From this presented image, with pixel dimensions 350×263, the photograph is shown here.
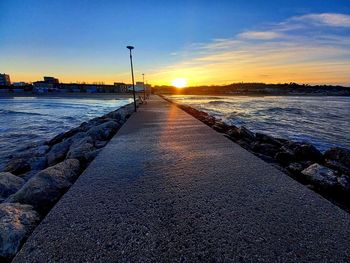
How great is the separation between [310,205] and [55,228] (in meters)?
3.46

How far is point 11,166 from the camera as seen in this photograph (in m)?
6.68

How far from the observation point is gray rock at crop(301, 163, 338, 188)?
3.75 meters

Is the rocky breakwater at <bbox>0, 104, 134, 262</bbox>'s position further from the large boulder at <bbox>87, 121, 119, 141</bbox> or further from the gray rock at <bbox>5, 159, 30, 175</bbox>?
the large boulder at <bbox>87, 121, 119, 141</bbox>

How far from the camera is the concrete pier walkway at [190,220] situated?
2.17 meters

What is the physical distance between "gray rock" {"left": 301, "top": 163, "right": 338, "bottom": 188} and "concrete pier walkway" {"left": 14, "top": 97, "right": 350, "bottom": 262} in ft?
1.71

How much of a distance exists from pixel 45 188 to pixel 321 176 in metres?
5.00

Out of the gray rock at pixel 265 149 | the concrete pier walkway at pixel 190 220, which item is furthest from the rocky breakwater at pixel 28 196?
the gray rock at pixel 265 149

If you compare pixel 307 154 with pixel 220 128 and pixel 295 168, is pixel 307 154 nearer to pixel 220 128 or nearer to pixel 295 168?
pixel 295 168

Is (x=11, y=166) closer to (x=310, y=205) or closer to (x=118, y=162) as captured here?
(x=118, y=162)

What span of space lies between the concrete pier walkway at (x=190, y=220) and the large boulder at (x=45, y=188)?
0.31m

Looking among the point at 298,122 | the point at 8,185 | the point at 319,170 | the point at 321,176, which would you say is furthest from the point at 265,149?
the point at 298,122

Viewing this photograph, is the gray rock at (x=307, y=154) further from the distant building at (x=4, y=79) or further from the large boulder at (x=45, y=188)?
the distant building at (x=4, y=79)

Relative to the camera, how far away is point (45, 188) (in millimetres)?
3562

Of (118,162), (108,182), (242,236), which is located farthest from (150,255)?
(118,162)
